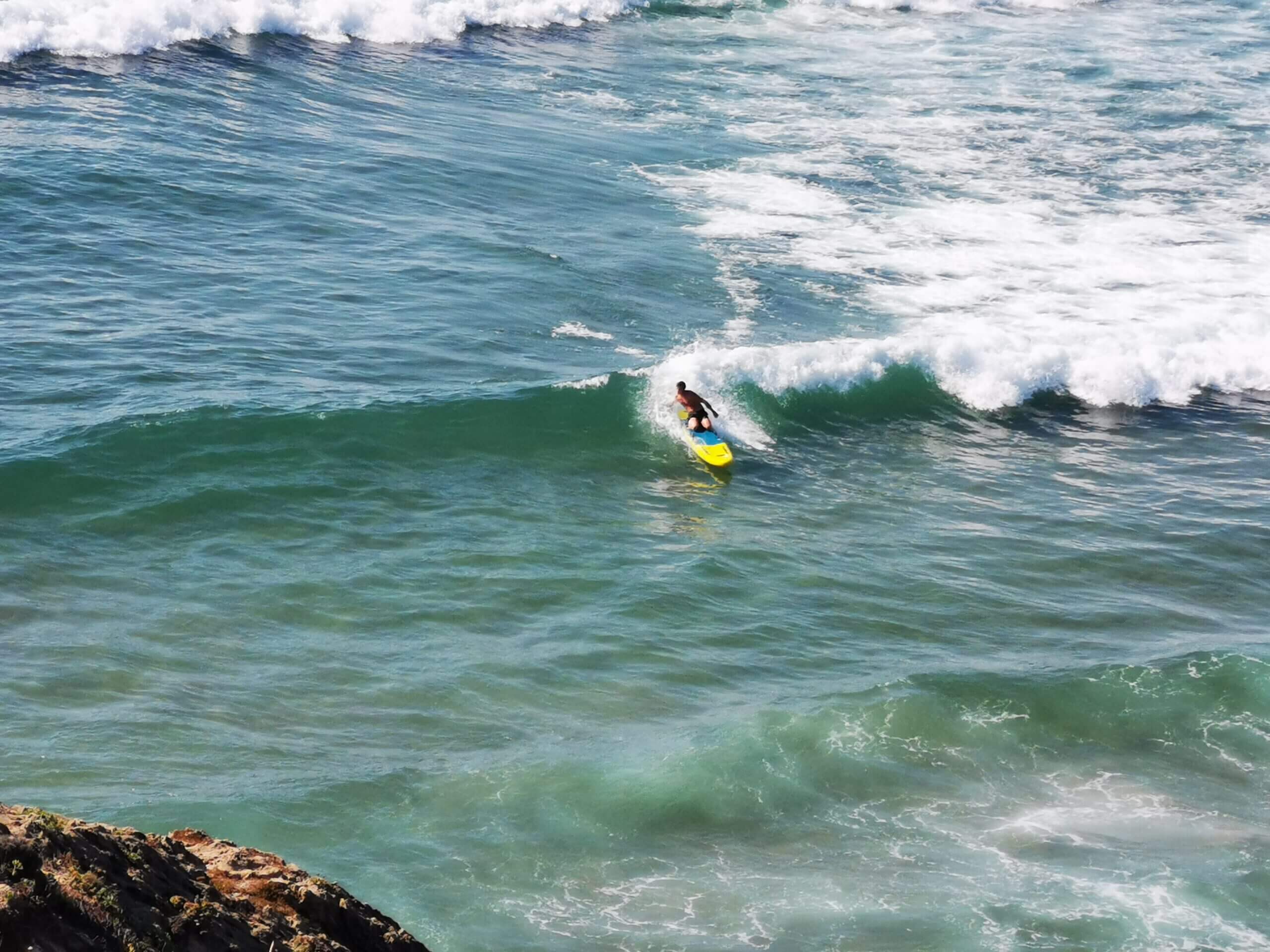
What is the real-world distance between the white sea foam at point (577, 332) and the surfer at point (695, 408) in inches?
133

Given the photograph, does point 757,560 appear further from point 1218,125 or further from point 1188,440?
point 1218,125

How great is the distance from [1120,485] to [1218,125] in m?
23.1

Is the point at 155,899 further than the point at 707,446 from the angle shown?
No

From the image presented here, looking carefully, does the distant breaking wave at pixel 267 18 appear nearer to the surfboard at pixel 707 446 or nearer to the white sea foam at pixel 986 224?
the white sea foam at pixel 986 224

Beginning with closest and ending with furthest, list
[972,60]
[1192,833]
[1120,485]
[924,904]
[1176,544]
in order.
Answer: [924,904] < [1192,833] < [1176,544] < [1120,485] < [972,60]

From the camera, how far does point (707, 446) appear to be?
21.3m

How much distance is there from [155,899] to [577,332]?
60.7 ft

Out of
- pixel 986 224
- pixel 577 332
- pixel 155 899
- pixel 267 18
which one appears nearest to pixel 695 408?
pixel 577 332

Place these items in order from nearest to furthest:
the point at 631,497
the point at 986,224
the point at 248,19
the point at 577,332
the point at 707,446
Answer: the point at 631,497 → the point at 707,446 → the point at 577,332 → the point at 986,224 → the point at 248,19

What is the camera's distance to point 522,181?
31312 millimetres

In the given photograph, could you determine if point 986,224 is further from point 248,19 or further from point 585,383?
point 248,19

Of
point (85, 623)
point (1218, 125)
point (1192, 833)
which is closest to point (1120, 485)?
point (1192, 833)

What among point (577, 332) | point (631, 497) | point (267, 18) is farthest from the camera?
point (267, 18)

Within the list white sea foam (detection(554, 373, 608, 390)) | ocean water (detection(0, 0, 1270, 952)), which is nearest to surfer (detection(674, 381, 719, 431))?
ocean water (detection(0, 0, 1270, 952))
